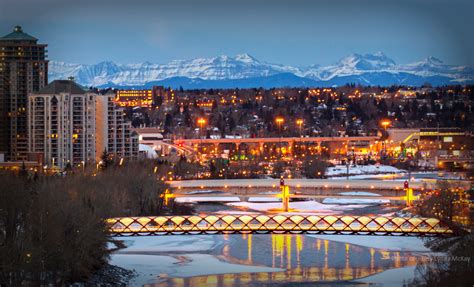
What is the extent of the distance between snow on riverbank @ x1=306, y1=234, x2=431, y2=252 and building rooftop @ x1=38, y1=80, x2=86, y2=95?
22.9 meters

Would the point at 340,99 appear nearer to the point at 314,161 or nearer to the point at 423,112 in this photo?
the point at 423,112

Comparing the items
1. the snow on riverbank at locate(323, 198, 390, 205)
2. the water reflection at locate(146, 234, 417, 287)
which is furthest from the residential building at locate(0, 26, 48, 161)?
the water reflection at locate(146, 234, 417, 287)

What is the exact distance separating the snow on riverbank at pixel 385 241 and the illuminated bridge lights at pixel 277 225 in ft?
0.94

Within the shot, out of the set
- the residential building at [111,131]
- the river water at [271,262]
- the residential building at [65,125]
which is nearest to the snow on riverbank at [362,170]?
the residential building at [111,131]

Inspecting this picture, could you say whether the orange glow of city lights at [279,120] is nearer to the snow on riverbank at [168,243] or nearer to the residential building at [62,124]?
the residential building at [62,124]

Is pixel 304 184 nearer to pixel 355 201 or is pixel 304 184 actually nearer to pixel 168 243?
pixel 355 201

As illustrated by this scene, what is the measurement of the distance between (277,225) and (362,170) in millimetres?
26266

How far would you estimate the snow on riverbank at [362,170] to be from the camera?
50981 millimetres

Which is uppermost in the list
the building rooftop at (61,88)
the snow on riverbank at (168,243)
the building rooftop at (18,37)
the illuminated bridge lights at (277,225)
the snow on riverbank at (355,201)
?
the building rooftop at (18,37)

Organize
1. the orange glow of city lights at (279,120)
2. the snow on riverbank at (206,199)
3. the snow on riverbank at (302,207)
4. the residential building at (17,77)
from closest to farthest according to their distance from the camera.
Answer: the snow on riverbank at (302,207)
the snow on riverbank at (206,199)
the residential building at (17,77)
the orange glow of city lights at (279,120)

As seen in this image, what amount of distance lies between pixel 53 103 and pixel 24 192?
25.8 meters

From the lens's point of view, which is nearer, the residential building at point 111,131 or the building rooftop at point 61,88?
the building rooftop at point 61,88

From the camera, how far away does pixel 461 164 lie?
49531mm

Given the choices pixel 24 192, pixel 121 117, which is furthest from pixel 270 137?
pixel 24 192
